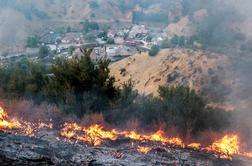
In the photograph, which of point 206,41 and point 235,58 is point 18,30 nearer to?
point 206,41

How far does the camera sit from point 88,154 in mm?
11539

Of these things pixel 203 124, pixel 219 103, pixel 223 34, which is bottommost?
pixel 219 103

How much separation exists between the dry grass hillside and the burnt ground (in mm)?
40852

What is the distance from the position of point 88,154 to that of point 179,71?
52.2 metres

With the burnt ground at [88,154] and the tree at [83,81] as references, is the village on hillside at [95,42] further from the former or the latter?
the burnt ground at [88,154]

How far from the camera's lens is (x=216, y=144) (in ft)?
48.8

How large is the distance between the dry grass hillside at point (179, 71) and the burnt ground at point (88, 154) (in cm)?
4085

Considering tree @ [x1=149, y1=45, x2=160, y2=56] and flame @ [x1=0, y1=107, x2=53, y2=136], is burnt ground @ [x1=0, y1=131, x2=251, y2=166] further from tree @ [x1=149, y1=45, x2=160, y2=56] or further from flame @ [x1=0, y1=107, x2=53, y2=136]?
tree @ [x1=149, y1=45, x2=160, y2=56]

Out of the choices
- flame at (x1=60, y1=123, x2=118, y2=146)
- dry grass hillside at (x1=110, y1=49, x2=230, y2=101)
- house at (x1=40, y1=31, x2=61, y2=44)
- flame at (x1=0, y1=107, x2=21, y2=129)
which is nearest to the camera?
flame at (x1=60, y1=123, x2=118, y2=146)

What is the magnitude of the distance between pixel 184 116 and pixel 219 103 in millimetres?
33330

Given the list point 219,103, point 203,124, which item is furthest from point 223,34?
point 203,124

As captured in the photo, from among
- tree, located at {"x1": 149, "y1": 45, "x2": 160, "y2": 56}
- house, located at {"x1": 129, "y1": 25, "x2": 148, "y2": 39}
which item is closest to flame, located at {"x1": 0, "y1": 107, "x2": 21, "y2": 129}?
tree, located at {"x1": 149, "y1": 45, "x2": 160, "y2": 56}

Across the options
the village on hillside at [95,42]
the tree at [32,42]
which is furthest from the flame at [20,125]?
the tree at [32,42]

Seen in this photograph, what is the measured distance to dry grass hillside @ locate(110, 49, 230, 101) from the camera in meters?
56.6
